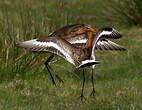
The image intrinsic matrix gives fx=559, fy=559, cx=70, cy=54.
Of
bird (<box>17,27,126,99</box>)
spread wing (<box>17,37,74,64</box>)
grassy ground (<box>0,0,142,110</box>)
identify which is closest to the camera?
bird (<box>17,27,126,99</box>)

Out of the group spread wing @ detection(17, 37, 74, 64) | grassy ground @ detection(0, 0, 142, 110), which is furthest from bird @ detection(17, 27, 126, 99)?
grassy ground @ detection(0, 0, 142, 110)

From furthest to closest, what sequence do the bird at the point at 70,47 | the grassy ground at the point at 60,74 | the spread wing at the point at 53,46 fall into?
the grassy ground at the point at 60,74 → the spread wing at the point at 53,46 → the bird at the point at 70,47

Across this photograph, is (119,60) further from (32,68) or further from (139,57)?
(32,68)

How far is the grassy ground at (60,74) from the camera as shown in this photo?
842 centimetres

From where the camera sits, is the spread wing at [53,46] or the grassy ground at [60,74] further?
the grassy ground at [60,74]

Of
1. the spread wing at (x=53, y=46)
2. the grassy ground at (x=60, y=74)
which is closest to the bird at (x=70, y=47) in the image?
the spread wing at (x=53, y=46)

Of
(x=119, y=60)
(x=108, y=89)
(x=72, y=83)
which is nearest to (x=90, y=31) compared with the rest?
(x=108, y=89)

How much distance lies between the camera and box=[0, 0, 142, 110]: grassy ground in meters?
8.42

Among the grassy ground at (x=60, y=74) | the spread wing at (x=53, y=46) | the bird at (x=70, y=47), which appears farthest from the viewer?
the grassy ground at (x=60, y=74)

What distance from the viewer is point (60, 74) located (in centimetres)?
1180

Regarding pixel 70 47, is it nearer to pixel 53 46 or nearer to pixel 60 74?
pixel 53 46

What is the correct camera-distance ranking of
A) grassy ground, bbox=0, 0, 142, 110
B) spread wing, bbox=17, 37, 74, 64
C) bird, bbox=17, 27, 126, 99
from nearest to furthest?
bird, bbox=17, 27, 126, 99, spread wing, bbox=17, 37, 74, 64, grassy ground, bbox=0, 0, 142, 110

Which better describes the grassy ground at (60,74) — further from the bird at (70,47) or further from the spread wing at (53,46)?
the spread wing at (53,46)

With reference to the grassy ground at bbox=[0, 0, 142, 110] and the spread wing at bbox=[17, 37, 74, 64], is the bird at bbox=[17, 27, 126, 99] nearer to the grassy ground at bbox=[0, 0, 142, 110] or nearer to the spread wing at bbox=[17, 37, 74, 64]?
the spread wing at bbox=[17, 37, 74, 64]
